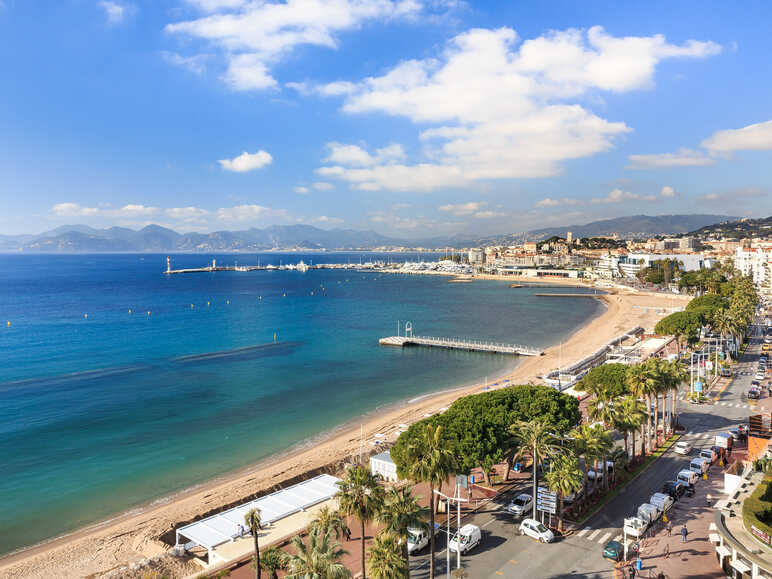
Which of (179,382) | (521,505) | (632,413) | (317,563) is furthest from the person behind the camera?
(179,382)

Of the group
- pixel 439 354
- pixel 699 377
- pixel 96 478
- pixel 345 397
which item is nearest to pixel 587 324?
pixel 439 354

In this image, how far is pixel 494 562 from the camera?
17.8 metres

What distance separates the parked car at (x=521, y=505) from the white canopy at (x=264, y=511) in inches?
318

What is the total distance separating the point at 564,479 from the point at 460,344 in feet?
169

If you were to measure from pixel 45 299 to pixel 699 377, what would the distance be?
5432 inches

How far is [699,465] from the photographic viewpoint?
1006 inches

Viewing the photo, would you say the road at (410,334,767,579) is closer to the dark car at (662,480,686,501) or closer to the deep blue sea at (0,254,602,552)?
the dark car at (662,480,686,501)

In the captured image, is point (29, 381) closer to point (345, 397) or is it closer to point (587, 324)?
point (345, 397)

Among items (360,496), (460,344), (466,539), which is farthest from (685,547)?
(460,344)

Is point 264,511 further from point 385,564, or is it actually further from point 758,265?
point 758,265

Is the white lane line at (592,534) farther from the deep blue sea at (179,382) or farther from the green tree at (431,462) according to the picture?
the deep blue sea at (179,382)

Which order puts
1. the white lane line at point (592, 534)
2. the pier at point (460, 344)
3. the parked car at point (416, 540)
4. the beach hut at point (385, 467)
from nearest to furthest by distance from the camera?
the parked car at point (416, 540) → the white lane line at point (592, 534) → the beach hut at point (385, 467) → the pier at point (460, 344)

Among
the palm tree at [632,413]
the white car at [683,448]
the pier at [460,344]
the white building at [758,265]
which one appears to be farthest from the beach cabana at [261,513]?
the white building at [758,265]

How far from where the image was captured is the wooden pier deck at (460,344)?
66.4m
